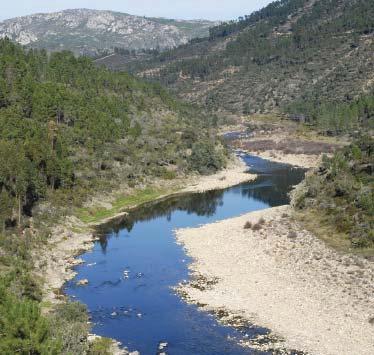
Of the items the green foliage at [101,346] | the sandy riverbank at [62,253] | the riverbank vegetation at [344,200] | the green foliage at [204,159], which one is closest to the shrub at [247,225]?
the riverbank vegetation at [344,200]

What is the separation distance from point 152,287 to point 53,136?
44.3m

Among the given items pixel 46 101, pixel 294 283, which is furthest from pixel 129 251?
pixel 46 101

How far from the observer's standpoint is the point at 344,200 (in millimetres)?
82062

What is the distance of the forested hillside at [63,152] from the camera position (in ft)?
139

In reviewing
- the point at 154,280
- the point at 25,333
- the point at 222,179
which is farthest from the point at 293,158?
the point at 25,333

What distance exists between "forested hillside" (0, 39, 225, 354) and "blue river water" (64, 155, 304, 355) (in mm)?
5422

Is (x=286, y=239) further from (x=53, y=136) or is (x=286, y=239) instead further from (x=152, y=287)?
(x=53, y=136)

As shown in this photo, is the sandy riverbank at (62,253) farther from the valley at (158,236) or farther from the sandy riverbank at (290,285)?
the sandy riverbank at (290,285)

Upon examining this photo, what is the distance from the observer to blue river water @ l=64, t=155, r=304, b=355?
48.2 meters

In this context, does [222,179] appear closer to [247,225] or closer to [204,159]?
[204,159]

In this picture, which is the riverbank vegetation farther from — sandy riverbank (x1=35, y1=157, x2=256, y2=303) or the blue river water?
sandy riverbank (x1=35, y1=157, x2=256, y2=303)

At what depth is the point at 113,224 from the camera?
8756 cm

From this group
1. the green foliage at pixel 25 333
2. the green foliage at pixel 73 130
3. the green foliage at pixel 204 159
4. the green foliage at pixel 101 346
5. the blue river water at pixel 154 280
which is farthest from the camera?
the green foliage at pixel 204 159

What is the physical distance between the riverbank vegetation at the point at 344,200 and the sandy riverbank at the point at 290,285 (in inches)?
127
